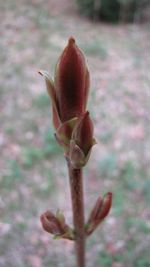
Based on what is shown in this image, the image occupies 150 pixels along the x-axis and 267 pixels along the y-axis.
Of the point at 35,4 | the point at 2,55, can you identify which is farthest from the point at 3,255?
the point at 35,4

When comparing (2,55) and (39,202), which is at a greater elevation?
(2,55)

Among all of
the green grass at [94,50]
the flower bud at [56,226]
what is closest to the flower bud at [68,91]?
the flower bud at [56,226]

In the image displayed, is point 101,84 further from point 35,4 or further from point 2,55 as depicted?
point 35,4

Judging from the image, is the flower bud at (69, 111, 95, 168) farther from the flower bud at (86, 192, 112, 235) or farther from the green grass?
the green grass

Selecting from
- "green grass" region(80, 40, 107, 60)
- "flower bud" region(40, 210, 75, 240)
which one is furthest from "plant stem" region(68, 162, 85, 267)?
"green grass" region(80, 40, 107, 60)

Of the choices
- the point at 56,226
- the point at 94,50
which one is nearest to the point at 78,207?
the point at 56,226

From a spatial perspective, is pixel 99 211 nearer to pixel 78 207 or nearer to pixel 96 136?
pixel 78 207
